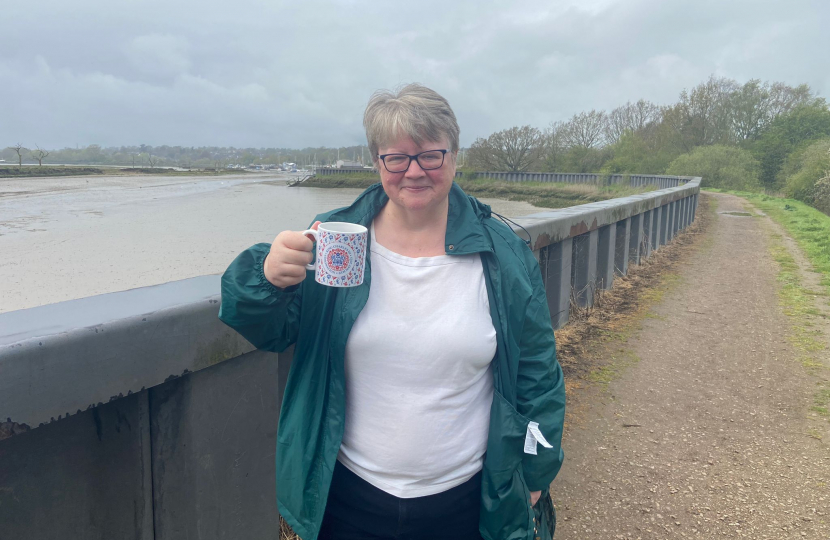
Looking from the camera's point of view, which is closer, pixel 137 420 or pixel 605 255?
pixel 137 420

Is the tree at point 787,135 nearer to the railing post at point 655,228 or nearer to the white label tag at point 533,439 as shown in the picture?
the railing post at point 655,228

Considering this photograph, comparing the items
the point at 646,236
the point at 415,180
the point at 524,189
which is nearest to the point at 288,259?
the point at 415,180

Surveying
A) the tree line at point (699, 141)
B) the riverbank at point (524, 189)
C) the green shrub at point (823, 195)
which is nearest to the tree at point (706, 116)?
the tree line at point (699, 141)

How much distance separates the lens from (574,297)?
5527mm

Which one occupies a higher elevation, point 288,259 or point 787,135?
point 787,135

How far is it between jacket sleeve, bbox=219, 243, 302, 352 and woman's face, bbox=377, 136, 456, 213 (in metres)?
0.40

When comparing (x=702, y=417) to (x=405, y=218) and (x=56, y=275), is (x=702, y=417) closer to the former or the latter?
(x=405, y=218)

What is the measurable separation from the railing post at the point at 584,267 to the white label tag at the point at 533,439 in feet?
12.6

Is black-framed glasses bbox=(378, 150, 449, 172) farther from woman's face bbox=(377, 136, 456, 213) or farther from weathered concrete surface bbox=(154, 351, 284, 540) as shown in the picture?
weathered concrete surface bbox=(154, 351, 284, 540)

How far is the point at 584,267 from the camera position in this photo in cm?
568

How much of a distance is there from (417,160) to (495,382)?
66 cm

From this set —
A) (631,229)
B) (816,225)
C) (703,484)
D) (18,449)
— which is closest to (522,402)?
(18,449)

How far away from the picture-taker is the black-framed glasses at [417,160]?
1735mm

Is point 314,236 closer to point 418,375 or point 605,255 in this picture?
point 418,375
